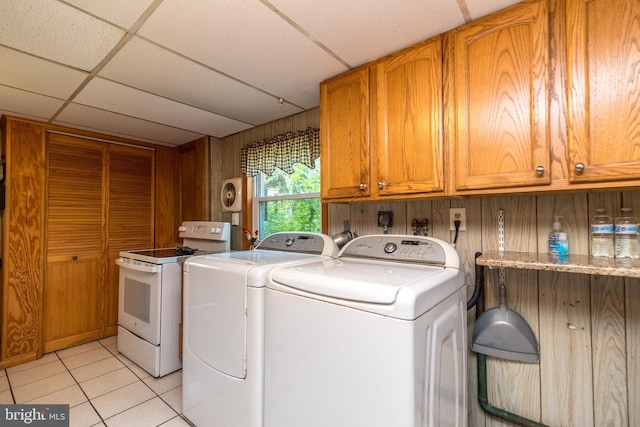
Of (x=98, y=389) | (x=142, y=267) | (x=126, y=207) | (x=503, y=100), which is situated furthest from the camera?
(x=126, y=207)

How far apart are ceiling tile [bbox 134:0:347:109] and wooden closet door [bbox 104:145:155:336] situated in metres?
2.12

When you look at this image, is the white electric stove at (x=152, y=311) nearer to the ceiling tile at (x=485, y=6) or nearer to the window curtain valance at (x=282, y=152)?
the window curtain valance at (x=282, y=152)

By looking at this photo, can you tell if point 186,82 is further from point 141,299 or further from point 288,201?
point 141,299

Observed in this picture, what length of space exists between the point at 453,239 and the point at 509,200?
34 cm

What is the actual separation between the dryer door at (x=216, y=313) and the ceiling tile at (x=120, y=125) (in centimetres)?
171

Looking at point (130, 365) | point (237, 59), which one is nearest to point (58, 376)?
point (130, 365)

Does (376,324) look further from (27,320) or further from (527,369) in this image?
(27,320)

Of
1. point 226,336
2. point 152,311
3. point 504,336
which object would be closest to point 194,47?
point 226,336

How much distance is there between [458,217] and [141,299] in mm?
2476

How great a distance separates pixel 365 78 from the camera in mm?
1654

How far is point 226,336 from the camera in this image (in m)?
1.42

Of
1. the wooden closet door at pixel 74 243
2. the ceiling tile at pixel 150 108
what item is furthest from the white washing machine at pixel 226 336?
the wooden closet door at pixel 74 243

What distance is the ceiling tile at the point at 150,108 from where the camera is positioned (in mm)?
2000

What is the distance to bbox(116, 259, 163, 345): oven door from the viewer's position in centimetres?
223
